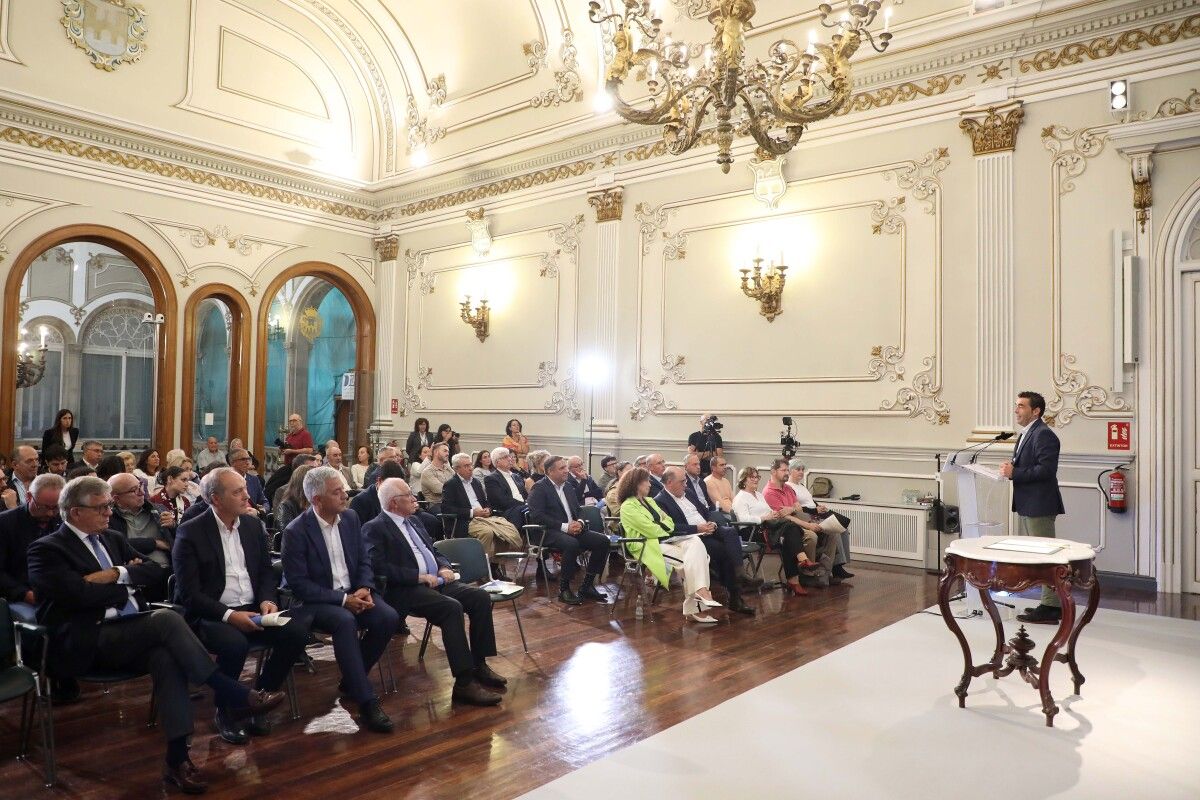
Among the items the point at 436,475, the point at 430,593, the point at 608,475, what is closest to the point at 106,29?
the point at 436,475

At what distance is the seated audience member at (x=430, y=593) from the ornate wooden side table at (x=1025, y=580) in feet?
7.18

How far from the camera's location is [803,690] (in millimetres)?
4113

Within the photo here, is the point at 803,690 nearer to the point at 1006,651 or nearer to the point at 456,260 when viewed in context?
the point at 1006,651

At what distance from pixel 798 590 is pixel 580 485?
2.02 m

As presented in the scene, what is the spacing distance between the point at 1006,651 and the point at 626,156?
7.06 m

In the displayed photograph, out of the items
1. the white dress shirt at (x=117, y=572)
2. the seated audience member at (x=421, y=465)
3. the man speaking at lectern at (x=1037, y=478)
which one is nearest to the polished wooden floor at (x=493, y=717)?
the white dress shirt at (x=117, y=572)

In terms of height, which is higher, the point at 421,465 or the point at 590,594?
the point at 421,465

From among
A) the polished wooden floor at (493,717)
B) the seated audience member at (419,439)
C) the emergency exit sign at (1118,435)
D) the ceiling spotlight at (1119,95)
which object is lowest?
the polished wooden floor at (493,717)

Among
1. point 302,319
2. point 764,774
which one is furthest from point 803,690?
point 302,319

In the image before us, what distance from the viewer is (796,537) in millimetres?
6738

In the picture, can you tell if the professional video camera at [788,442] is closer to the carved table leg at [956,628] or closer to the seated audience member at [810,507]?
the seated audience member at [810,507]

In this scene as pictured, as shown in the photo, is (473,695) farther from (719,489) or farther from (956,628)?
(719,489)

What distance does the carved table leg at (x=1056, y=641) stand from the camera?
144 inches

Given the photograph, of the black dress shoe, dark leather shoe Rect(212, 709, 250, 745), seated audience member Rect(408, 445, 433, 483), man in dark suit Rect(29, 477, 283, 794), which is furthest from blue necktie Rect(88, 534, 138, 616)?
the black dress shoe
